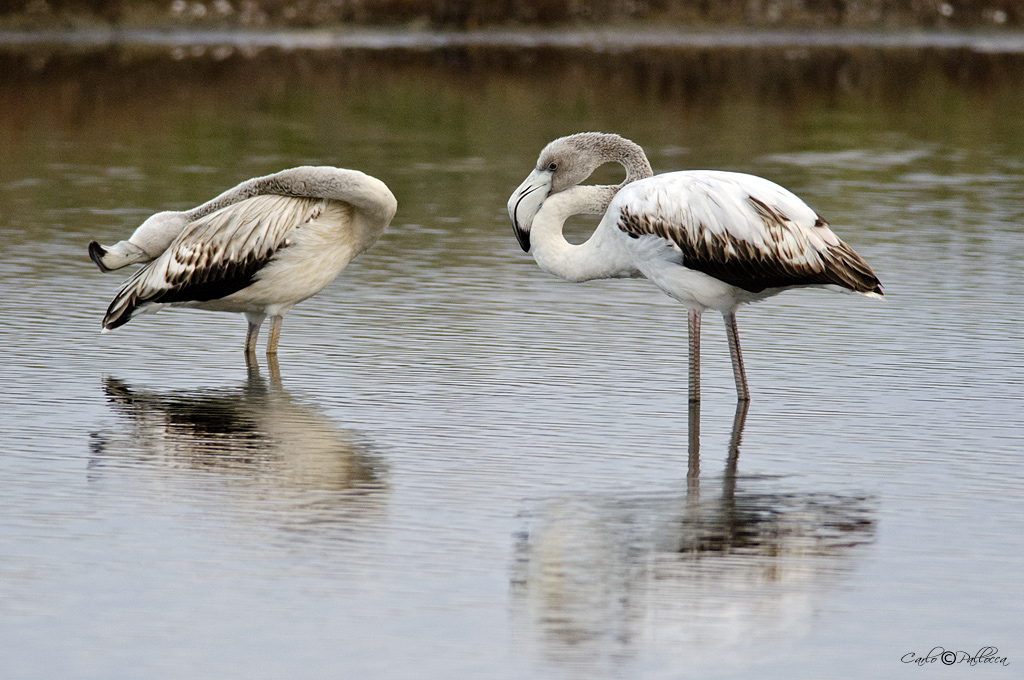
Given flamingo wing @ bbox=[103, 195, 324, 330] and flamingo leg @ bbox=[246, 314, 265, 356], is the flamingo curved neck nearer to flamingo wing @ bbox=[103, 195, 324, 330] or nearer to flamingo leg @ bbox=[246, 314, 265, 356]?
flamingo wing @ bbox=[103, 195, 324, 330]

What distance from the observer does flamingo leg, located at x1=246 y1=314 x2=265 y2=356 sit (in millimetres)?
10148

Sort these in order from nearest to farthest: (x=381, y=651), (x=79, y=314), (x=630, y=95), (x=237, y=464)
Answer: (x=381, y=651) → (x=237, y=464) → (x=79, y=314) → (x=630, y=95)

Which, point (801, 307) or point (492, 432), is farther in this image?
point (801, 307)

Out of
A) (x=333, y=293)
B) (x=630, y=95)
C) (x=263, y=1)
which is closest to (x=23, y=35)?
(x=263, y=1)

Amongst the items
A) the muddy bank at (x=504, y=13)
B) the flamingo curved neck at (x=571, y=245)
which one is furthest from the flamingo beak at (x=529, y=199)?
the muddy bank at (x=504, y=13)

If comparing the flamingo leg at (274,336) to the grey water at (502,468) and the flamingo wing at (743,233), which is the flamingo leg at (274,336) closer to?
the grey water at (502,468)

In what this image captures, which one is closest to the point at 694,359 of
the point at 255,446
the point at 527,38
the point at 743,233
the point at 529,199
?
the point at 743,233

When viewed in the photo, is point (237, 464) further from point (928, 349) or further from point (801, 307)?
point (801, 307)

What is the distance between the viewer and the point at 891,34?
149ft

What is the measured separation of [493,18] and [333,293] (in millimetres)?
33407

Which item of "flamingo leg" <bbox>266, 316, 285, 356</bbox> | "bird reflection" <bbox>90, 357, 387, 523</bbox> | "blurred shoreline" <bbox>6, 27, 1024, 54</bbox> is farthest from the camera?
"blurred shoreline" <bbox>6, 27, 1024, 54</bbox>

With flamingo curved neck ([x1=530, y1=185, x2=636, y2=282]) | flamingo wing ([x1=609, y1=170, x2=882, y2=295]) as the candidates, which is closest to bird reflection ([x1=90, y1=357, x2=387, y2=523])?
flamingo curved neck ([x1=530, y1=185, x2=636, y2=282])

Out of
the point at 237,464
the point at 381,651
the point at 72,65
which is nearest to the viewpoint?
the point at 381,651

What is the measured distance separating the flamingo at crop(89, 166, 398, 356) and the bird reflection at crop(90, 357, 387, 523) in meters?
Result: 0.82
